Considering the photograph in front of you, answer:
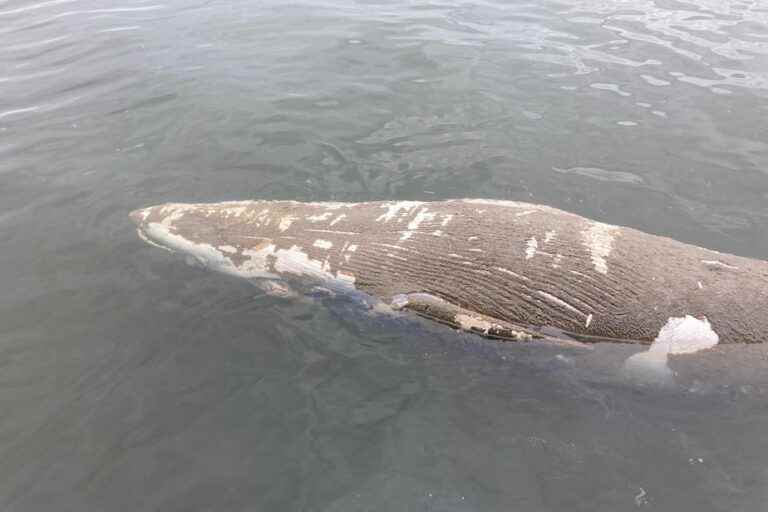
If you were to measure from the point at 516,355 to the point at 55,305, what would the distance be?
4.54 m

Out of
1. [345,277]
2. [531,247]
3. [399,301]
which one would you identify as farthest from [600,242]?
[345,277]

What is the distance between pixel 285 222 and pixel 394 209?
1.06m

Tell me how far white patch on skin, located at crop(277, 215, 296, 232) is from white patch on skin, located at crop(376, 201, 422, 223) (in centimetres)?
88

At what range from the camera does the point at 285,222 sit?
5539 mm

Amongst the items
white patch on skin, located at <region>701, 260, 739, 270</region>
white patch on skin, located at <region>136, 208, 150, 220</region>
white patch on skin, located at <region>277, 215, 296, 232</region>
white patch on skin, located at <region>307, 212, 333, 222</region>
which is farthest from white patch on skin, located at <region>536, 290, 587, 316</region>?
white patch on skin, located at <region>136, 208, 150, 220</region>

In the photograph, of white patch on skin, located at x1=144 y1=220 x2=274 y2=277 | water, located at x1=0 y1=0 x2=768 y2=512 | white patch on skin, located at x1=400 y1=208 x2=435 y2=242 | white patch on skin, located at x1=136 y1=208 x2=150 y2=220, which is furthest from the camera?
white patch on skin, located at x1=136 y1=208 x2=150 y2=220

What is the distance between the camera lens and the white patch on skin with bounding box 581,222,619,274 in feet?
14.1

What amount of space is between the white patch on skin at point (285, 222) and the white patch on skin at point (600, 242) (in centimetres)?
263

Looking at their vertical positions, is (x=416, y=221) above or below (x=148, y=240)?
above

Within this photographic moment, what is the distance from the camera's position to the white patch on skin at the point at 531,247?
14.5 feet

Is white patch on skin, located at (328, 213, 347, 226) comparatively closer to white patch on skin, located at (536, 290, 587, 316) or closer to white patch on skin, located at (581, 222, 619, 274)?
white patch on skin, located at (536, 290, 587, 316)

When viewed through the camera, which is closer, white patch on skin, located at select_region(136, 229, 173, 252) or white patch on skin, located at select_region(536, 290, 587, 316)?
white patch on skin, located at select_region(536, 290, 587, 316)

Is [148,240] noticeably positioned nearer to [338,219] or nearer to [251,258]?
[251,258]

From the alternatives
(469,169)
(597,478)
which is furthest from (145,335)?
(469,169)
